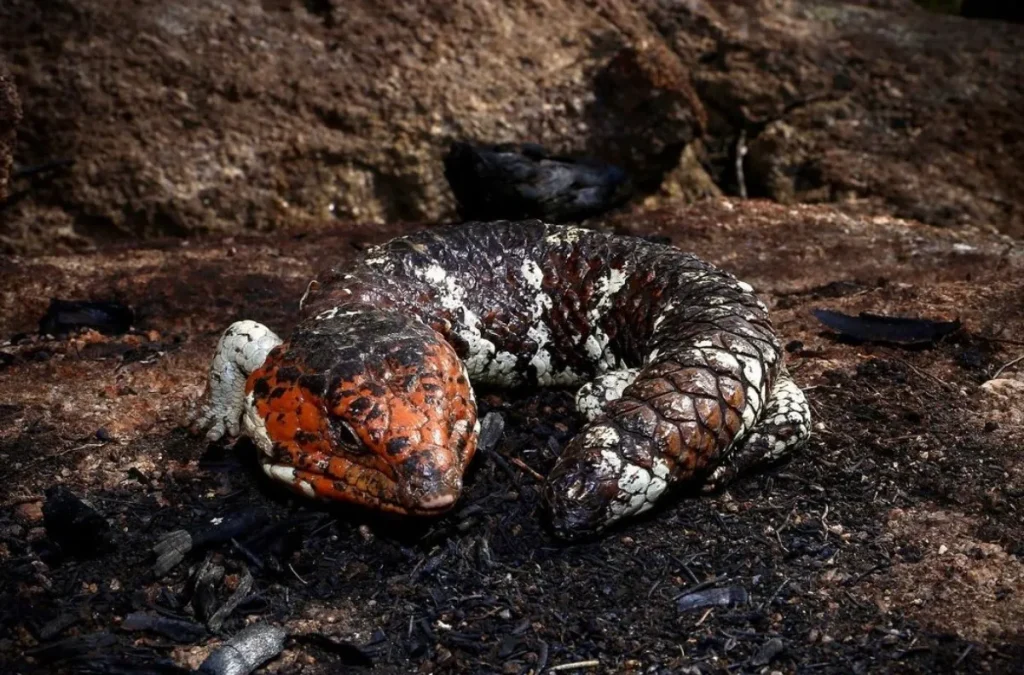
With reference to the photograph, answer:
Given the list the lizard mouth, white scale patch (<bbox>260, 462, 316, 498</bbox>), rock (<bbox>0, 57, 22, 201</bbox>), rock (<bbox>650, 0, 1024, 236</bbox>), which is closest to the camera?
the lizard mouth

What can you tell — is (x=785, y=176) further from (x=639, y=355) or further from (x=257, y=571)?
(x=257, y=571)

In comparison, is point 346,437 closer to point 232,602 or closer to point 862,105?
point 232,602

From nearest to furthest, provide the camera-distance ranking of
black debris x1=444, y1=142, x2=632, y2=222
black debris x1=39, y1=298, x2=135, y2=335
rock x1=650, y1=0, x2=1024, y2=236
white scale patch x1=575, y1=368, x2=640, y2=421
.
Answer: white scale patch x1=575, y1=368, x2=640, y2=421 → black debris x1=39, y1=298, x2=135, y2=335 → black debris x1=444, y1=142, x2=632, y2=222 → rock x1=650, y1=0, x2=1024, y2=236

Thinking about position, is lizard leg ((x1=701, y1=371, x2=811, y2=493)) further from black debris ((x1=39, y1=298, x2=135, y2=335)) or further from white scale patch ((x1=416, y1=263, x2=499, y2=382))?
black debris ((x1=39, y1=298, x2=135, y2=335))

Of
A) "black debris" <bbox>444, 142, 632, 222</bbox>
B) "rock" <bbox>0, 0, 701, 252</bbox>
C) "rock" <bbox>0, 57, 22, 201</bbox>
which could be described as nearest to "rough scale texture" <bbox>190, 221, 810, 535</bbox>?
"black debris" <bbox>444, 142, 632, 222</bbox>

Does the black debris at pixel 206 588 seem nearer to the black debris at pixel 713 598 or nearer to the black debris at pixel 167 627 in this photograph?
the black debris at pixel 167 627

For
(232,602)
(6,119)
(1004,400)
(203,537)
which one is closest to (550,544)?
(232,602)

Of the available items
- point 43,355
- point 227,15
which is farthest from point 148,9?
point 43,355
